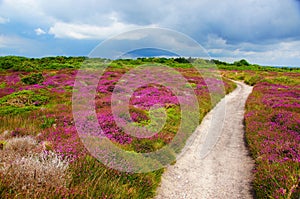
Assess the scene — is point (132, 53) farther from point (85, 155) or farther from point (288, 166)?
point (288, 166)

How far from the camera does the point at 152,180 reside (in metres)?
5.91

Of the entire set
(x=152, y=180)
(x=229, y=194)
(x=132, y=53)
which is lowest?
(x=229, y=194)

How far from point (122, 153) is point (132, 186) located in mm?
1132

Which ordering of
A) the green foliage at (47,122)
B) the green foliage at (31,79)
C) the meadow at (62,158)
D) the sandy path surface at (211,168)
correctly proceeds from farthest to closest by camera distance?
the green foliage at (31,79), the green foliage at (47,122), the sandy path surface at (211,168), the meadow at (62,158)

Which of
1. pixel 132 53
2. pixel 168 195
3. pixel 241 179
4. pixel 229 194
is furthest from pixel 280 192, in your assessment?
pixel 132 53

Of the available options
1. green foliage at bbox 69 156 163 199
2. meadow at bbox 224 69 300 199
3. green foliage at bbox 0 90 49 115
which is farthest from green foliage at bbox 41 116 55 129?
meadow at bbox 224 69 300 199

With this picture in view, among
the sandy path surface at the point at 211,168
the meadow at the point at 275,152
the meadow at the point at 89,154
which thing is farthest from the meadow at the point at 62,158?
the meadow at the point at 275,152

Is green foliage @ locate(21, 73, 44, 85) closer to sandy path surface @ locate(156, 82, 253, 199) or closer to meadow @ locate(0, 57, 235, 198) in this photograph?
meadow @ locate(0, 57, 235, 198)

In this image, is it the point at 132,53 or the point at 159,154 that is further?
the point at 132,53

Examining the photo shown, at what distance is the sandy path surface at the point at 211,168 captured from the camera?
6.10 meters

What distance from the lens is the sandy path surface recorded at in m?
6.10

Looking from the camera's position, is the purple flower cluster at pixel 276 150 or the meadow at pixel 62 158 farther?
the purple flower cluster at pixel 276 150

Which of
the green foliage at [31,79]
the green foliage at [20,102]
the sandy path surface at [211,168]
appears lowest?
the sandy path surface at [211,168]

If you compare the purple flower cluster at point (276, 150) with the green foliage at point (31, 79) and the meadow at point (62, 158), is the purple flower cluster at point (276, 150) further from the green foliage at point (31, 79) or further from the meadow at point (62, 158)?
the green foliage at point (31, 79)
